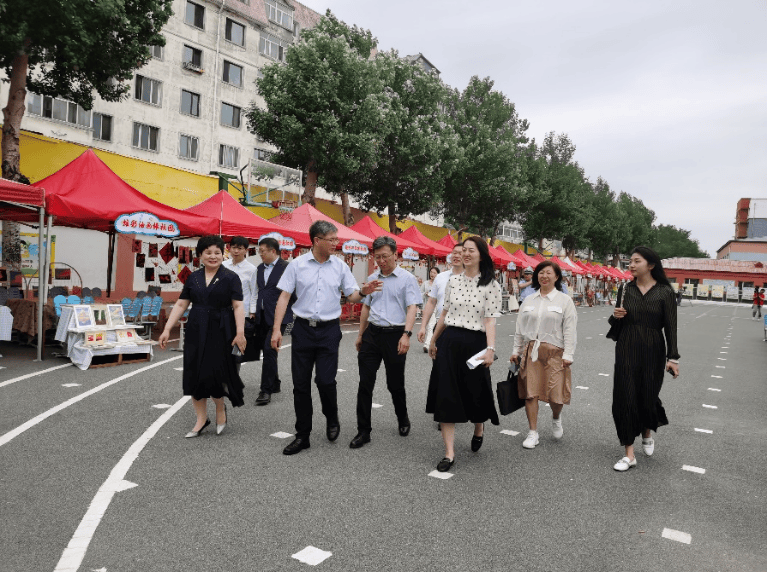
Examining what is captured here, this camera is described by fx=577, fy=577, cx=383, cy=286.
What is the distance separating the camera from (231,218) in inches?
508

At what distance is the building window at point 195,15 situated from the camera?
95.2 ft

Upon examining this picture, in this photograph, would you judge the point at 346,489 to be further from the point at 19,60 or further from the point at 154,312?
the point at 19,60

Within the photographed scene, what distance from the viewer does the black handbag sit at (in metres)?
5.41

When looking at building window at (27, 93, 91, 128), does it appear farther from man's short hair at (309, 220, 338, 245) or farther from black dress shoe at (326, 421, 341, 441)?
black dress shoe at (326, 421, 341, 441)

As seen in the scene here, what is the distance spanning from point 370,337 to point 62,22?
36.3ft

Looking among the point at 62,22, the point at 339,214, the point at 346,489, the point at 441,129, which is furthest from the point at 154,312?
the point at 441,129

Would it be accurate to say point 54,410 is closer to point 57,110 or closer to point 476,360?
point 476,360

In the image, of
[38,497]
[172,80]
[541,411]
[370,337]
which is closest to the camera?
[38,497]

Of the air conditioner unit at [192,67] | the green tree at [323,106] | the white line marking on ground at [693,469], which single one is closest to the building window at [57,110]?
the air conditioner unit at [192,67]

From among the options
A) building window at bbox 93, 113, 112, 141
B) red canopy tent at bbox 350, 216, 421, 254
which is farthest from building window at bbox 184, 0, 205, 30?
red canopy tent at bbox 350, 216, 421, 254

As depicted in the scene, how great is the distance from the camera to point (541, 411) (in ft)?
23.2

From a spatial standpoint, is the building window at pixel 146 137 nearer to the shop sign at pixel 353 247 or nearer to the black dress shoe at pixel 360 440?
the shop sign at pixel 353 247

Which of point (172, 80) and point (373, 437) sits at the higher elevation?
point (172, 80)

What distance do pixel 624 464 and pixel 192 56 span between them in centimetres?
3023
